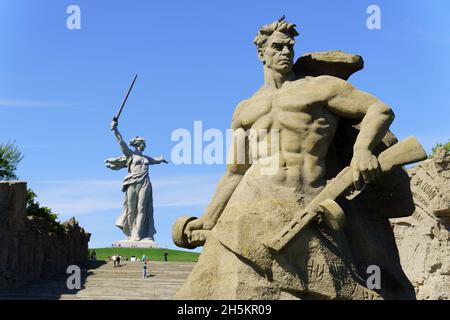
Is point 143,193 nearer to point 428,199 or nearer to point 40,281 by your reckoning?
point 40,281

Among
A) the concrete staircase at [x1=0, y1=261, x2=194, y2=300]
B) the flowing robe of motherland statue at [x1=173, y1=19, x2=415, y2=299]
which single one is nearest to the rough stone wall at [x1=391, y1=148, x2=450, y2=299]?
the flowing robe of motherland statue at [x1=173, y1=19, x2=415, y2=299]

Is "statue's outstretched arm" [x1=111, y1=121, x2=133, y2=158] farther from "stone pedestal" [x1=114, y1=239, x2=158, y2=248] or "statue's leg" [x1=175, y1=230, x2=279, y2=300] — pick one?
"statue's leg" [x1=175, y1=230, x2=279, y2=300]

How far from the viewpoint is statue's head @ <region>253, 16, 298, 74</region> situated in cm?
657

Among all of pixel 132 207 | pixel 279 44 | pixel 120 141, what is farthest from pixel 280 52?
pixel 132 207

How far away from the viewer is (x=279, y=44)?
21.6 ft

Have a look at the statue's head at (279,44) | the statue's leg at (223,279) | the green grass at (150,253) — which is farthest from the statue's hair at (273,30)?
the green grass at (150,253)

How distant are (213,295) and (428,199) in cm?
799

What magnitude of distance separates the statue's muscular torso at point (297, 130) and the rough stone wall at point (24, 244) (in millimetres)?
17267

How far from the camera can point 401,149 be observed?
20.2ft

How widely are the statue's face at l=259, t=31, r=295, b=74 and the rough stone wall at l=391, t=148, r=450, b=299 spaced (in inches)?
282

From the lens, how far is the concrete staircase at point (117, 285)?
21781 mm

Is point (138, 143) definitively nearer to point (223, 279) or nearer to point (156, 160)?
point (156, 160)

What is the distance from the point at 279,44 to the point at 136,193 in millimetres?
39421
